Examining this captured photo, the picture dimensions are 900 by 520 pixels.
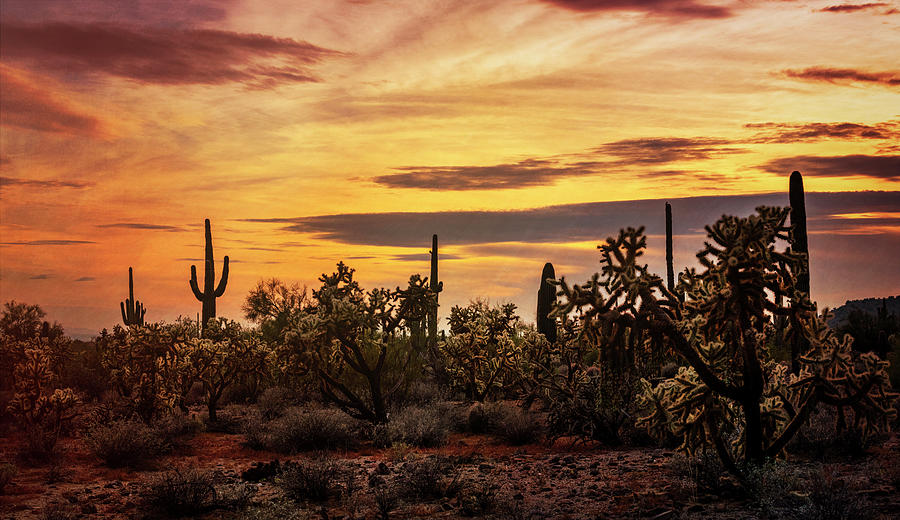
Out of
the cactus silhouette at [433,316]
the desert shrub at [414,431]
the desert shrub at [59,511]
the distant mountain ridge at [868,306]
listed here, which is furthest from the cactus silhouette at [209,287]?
the distant mountain ridge at [868,306]

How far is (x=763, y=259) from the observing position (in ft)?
23.9

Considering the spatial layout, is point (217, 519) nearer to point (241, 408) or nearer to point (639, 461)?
point (639, 461)

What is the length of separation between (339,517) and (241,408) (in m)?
11.3

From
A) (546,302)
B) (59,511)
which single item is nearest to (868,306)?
(546,302)

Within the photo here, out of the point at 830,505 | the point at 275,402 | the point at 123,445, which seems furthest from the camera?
the point at 275,402

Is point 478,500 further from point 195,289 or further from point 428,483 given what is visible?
point 195,289

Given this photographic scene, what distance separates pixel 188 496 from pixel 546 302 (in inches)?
614

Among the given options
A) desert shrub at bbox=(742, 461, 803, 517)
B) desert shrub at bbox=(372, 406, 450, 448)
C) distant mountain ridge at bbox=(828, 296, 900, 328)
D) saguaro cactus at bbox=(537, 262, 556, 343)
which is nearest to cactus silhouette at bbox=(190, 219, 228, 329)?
saguaro cactus at bbox=(537, 262, 556, 343)

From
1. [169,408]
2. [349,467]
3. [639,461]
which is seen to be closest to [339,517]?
[349,467]

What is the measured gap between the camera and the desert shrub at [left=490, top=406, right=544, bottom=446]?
13797mm

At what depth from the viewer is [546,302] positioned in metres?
23.6

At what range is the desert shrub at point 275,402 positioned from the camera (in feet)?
56.6

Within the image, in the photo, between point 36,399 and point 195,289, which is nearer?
point 36,399

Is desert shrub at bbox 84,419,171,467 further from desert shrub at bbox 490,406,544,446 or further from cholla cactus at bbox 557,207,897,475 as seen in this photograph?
cholla cactus at bbox 557,207,897,475
